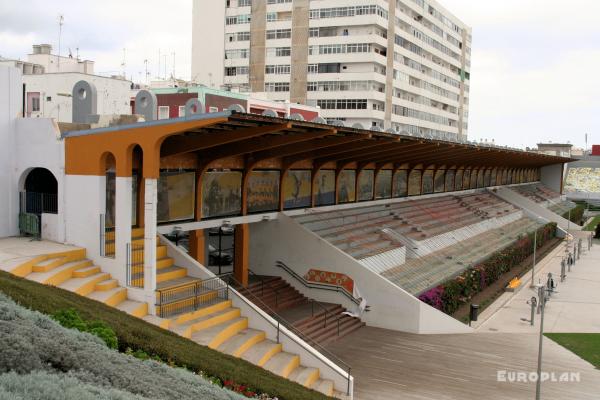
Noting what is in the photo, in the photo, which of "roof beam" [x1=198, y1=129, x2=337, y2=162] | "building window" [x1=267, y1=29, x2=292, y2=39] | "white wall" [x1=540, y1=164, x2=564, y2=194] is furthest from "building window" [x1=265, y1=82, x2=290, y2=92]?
"roof beam" [x1=198, y1=129, x2=337, y2=162]

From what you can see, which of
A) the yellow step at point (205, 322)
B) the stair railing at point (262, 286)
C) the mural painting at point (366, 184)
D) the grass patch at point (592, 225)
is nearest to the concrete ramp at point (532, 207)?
the grass patch at point (592, 225)

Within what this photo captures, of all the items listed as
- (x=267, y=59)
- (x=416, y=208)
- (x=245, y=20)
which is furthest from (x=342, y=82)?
(x=416, y=208)

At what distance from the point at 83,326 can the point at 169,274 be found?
30.1ft

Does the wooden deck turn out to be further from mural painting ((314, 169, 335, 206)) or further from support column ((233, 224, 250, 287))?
mural painting ((314, 169, 335, 206))

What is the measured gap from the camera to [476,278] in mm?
33469

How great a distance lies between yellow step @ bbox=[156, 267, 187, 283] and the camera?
20.1m

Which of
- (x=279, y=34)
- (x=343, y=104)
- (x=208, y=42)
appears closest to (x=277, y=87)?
(x=279, y=34)

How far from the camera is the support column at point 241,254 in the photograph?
26141 mm

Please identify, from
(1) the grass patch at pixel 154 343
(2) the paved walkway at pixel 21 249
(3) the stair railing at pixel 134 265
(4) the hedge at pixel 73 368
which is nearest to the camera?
(4) the hedge at pixel 73 368

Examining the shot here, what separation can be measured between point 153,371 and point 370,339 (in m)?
15.6

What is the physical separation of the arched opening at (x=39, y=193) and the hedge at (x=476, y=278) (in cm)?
1592

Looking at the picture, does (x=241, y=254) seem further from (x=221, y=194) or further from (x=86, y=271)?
(x=86, y=271)

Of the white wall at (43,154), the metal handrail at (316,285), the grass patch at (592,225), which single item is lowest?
the grass patch at (592,225)

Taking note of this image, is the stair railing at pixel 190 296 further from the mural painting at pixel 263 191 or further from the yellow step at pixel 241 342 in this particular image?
the mural painting at pixel 263 191
